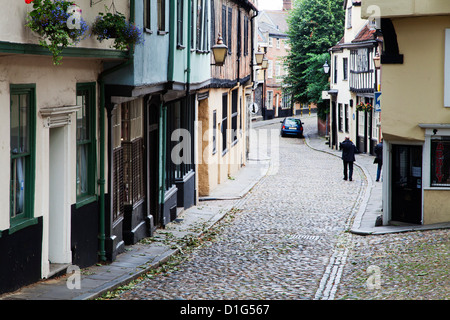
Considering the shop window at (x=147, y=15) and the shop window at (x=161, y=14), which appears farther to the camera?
the shop window at (x=161, y=14)

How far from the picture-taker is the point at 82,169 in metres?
11.8

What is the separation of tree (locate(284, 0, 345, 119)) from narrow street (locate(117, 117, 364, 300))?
2576 centimetres

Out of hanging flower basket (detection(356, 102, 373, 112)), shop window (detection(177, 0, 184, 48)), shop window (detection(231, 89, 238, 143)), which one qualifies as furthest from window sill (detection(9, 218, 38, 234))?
hanging flower basket (detection(356, 102, 373, 112))

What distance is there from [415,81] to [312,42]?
1483 inches

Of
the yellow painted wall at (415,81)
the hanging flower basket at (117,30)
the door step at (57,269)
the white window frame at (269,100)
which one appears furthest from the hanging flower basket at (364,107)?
the white window frame at (269,100)

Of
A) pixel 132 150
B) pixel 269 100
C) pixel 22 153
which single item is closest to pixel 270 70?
pixel 269 100

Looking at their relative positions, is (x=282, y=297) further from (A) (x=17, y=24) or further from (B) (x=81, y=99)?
(A) (x=17, y=24)

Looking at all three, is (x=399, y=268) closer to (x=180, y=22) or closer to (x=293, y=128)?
(x=180, y=22)

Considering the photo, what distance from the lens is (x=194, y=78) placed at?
19.2 m

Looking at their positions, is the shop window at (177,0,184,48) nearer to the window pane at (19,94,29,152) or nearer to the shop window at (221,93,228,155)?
the window pane at (19,94,29,152)

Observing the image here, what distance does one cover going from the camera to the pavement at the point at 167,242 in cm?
977

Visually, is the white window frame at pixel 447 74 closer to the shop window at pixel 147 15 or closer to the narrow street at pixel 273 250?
the narrow street at pixel 273 250

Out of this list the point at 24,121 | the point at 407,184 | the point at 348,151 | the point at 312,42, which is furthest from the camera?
the point at 312,42

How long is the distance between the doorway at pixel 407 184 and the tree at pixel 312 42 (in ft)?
112
